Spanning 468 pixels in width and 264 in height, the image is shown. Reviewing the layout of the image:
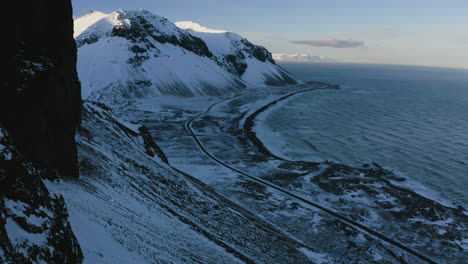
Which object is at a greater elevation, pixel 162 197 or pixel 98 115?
pixel 98 115

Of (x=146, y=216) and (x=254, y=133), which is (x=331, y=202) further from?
(x=254, y=133)

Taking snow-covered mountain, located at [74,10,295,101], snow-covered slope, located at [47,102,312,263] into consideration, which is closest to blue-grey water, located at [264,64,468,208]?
snow-covered slope, located at [47,102,312,263]

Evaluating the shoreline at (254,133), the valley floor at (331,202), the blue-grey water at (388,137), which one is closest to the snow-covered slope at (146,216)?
the valley floor at (331,202)

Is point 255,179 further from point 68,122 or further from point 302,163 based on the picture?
point 68,122

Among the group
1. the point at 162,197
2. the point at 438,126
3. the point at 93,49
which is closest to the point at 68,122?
the point at 162,197

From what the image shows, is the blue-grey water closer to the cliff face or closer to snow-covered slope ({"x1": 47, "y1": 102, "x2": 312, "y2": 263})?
snow-covered slope ({"x1": 47, "y1": 102, "x2": 312, "y2": 263})

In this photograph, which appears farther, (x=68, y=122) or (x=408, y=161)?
(x=408, y=161)

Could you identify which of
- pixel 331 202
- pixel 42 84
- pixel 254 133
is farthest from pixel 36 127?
pixel 254 133

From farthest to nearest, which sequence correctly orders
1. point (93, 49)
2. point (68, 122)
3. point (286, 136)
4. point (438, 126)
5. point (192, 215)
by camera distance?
point (93, 49) < point (438, 126) < point (286, 136) < point (192, 215) < point (68, 122)

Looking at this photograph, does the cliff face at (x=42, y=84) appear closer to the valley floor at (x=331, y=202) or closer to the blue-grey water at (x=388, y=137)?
the valley floor at (x=331, y=202)
